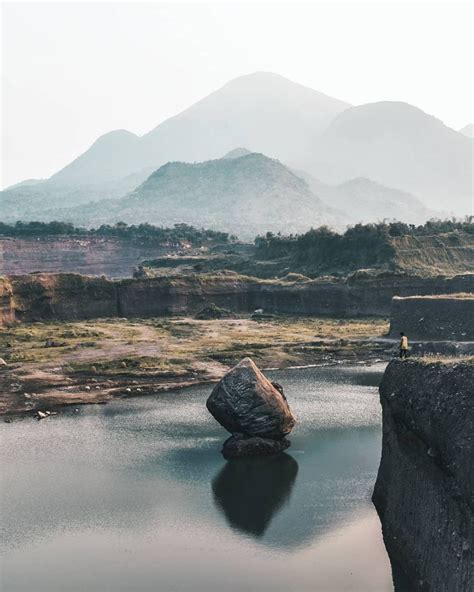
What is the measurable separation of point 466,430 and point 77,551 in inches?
625

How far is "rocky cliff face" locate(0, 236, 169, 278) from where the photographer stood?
168m

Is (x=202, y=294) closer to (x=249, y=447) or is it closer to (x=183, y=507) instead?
(x=249, y=447)

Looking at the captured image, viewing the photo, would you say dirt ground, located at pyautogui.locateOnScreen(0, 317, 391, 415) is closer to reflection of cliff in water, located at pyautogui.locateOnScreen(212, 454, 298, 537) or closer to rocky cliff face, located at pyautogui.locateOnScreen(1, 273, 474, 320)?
rocky cliff face, located at pyautogui.locateOnScreen(1, 273, 474, 320)

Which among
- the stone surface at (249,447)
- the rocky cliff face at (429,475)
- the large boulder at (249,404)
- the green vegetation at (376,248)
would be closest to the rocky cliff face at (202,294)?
the green vegetation at (376,248)

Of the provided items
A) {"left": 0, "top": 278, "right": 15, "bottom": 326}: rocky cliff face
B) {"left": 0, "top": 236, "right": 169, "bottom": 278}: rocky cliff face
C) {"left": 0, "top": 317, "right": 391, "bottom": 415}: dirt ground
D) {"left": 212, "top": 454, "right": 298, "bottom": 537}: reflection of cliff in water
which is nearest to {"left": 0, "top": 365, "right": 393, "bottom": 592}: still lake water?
{"left": 212, "top": 454, "right": 298, "bottom": 537}: reflection of cliff in water

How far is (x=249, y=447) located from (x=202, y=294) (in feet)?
238

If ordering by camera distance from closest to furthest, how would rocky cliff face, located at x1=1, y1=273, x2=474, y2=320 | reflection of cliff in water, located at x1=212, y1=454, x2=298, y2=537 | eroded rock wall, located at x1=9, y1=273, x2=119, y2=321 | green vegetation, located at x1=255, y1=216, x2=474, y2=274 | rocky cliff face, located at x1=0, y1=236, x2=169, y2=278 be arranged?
reflection of cliff in water, located at x1=212, y1=454, x2=298, y2=537
eroded rock wall, located at x1=9, y1=273, x2=119, y2=321
rocky cliff face, located at x1=1, y1=273, x2=474, y2=320
green vegetation, located at x1=255, y1=216, x2=474, y2=274
rocky cliff face, located at x1=0, y1=236, x2=169, y2=278

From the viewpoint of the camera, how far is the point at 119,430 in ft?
144

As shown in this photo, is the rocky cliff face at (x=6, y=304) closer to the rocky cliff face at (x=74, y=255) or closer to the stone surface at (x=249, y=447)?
the stone surface at (x=249, y=447)

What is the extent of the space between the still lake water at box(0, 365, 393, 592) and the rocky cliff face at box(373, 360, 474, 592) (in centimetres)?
155

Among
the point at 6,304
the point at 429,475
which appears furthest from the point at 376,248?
the point at 429,475

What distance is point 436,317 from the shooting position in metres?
73.4

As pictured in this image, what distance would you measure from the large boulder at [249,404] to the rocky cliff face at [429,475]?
984cm

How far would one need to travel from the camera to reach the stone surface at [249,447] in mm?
37281
